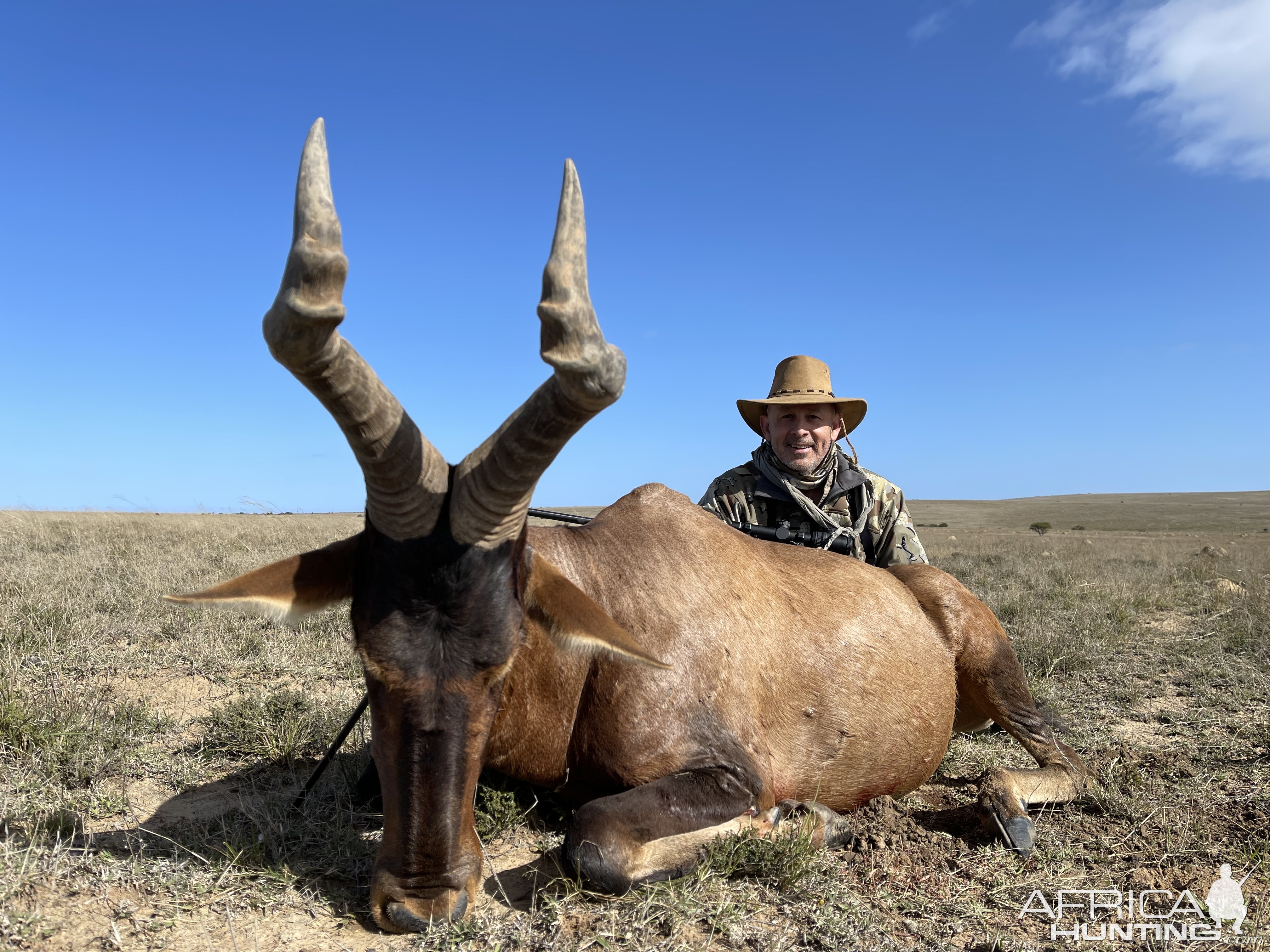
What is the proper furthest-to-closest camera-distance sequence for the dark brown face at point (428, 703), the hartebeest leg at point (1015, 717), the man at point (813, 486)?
the man at point (813, 486), the hartebeest leg at point (1015, 717), the dark brown face at point (428, 703)

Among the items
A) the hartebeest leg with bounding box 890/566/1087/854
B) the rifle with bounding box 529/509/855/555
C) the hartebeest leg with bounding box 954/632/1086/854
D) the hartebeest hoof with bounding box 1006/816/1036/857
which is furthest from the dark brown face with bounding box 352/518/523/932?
the rifle with bounding box 529/509/855/555

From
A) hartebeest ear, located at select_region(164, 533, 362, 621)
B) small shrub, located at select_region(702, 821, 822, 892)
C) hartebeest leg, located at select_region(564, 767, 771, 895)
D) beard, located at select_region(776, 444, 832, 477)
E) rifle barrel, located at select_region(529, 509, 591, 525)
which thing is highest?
beard, located at select_region(776, 444, 832, 477)

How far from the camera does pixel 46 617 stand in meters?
7.15

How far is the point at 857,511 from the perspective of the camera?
7.20 metres

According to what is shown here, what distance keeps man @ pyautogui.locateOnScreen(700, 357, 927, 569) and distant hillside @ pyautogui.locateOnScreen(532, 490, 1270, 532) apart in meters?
34.2

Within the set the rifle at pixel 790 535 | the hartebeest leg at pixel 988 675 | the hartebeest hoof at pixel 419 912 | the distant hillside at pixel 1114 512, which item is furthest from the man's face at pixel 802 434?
the distant hillside at pixel 1114 512

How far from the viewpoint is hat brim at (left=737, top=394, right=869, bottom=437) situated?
A: 6.78 metres

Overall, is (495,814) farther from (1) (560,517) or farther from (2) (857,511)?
(2) (857,511)

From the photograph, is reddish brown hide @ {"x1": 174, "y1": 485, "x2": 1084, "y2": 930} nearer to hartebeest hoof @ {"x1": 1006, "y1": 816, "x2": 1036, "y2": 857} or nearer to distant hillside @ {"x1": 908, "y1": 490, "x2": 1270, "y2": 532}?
hartebeest hoof @ {"x1": 1006, "y1": 816, "x2": 1036, "y2": 857}

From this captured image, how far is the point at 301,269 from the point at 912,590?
169 inches

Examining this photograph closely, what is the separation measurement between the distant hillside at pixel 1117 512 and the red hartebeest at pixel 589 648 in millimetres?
49276

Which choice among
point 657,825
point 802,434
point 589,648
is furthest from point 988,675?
point 589,648

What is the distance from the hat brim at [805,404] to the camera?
6781mm
